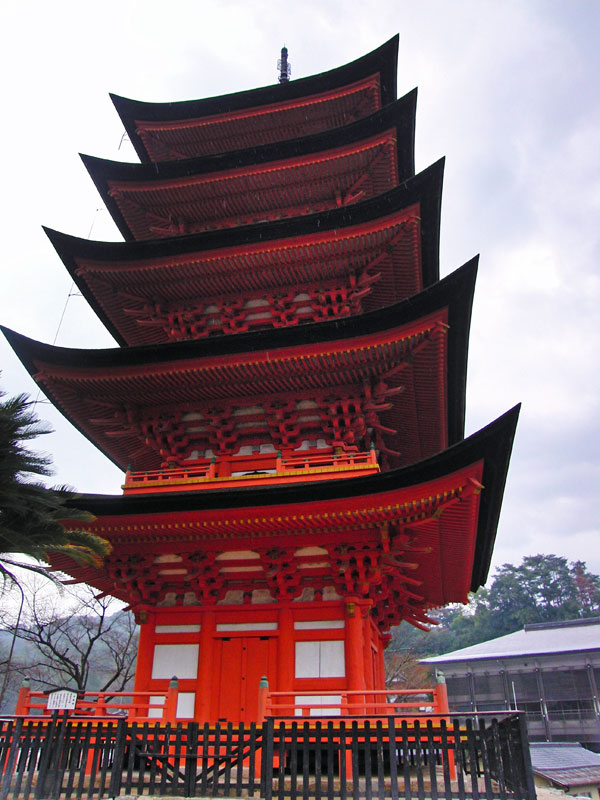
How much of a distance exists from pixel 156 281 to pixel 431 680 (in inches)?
1869

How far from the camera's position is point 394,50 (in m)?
18.7

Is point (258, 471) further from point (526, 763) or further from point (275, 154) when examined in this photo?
point (275, 154)

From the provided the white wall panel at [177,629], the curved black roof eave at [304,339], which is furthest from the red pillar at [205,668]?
the curved black roof eave at [304,339]

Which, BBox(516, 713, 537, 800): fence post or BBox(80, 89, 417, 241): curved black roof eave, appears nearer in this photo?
BBox(516, 713, 537, 800): fence post

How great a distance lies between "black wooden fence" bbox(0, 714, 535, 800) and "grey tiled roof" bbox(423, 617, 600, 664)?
3197 cm

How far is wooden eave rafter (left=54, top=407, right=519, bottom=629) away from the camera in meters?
10.4

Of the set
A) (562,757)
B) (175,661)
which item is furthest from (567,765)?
(175,661)

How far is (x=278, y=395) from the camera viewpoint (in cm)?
1435

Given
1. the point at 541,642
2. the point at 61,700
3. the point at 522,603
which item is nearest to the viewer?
the point at 61,700

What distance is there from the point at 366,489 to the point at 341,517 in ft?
2.68

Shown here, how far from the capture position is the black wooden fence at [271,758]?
7906 mm

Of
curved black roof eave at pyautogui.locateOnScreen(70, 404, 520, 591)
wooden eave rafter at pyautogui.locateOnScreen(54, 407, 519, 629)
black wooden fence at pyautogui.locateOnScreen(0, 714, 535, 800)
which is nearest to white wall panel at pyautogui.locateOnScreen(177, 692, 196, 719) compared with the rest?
wooden eave rafter at pyautogui.locateOnScreen(54, 407, 519, 629)

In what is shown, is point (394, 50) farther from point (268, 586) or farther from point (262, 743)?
point (262, 743)

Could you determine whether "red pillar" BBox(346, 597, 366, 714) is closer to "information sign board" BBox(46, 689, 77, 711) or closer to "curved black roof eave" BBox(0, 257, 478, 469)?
"information sign board" BBox(46, 689, 77, 711)
